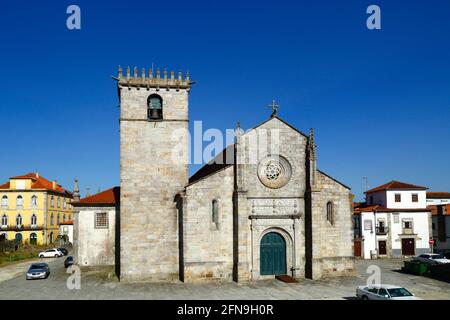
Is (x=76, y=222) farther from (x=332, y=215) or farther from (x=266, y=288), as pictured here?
(x=332, y=215)

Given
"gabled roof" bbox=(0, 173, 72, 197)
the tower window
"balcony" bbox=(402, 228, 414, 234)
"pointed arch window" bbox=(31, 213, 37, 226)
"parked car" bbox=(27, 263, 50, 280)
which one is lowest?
"parked car" bbox=(27, 263, 50, 280)

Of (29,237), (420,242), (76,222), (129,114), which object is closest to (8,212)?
(29,237)

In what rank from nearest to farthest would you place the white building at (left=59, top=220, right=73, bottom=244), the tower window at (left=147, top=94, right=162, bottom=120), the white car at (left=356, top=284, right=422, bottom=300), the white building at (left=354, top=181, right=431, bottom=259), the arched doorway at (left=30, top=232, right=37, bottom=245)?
the white car at (left=356, top=284, right=422, bottom=300) → the tower window at (left=147, top=94, right=162, bottom=120) → the white building at (left=354, top=181, right=431, bottom=259) → the arched doorway at (left=30, top=232, right=37, bottom=245) → the white building at (left=59, top=220, right=73, bottom=244)

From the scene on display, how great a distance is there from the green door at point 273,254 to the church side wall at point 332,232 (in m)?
2.33

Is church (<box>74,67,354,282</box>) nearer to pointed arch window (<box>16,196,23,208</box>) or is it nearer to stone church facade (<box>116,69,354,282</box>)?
stone church facade (<box>116,69,354,282</box>)

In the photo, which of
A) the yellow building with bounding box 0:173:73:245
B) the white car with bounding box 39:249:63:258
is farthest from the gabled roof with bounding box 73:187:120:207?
the yellow building with bounding box 0:173:73:245

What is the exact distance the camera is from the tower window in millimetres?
29328

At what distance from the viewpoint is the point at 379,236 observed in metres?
43.0

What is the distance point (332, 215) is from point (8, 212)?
5612 cm

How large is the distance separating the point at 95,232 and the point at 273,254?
14.4 metres

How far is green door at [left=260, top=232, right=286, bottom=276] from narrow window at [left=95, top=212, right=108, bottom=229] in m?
13.0

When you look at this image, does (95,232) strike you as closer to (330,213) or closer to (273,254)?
(273,254)
